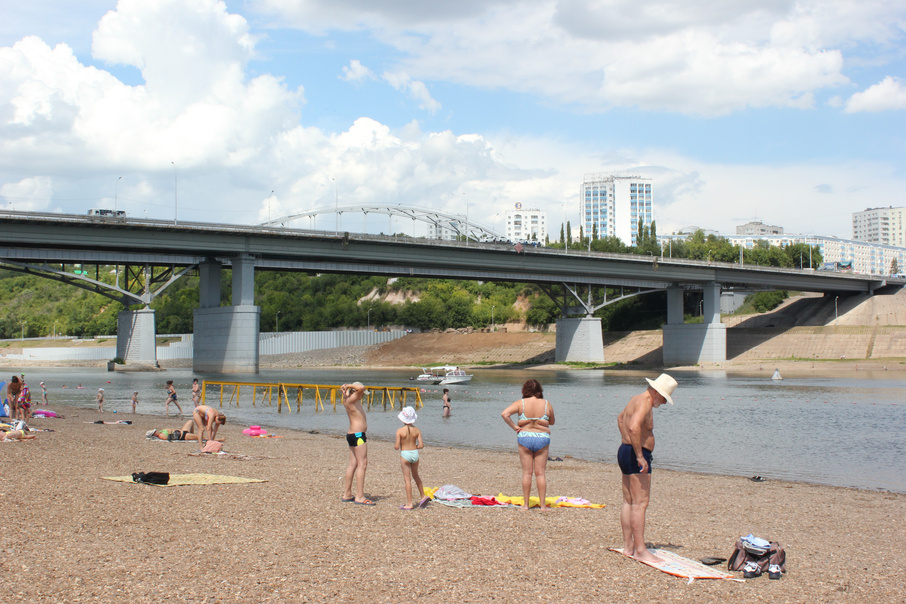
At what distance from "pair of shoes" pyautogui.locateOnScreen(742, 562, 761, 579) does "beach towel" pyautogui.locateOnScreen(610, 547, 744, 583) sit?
0.20m

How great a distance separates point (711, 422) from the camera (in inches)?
1505

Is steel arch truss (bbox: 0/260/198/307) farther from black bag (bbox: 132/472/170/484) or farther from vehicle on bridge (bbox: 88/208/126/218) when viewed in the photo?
black bag (bbox: 132/472/170/484)

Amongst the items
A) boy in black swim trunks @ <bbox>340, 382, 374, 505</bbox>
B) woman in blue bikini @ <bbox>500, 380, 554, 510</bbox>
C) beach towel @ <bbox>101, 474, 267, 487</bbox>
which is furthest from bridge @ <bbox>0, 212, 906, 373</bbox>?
woman in blue bikini @ <bbox>500, 380, 554, 510</bbox>

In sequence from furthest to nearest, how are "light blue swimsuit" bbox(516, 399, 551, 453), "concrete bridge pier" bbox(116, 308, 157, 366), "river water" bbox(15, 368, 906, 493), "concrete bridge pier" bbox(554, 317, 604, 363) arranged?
"concrete bridge pier" bbox(554, 317, 604, 363) → "concrete bridge pier" bbox(116, 308, 157, 366) → "river water" bbox(15, 368, 906, 493) → "light blue swimsuit" bbox(516, 399, 551, 453)

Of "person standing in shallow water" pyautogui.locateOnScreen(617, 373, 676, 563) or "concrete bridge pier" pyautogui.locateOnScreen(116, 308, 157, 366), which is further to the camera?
"concrete bridge pier" pyautogui.locateOnScreen(116, 308, 157, 366)

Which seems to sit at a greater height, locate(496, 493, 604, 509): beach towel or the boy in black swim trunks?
the boy in black swim trunks

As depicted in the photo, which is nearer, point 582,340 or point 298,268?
point 298,268

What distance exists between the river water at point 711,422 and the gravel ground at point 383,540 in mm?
5897

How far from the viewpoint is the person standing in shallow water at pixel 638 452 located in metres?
9.89

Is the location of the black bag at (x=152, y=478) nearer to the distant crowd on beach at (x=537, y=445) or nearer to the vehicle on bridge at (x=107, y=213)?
the distant crowd on beach at (x=537, y=445)

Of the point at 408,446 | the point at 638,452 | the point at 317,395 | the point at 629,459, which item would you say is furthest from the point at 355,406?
the point at 317,395

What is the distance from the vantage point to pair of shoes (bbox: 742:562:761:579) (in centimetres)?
1016

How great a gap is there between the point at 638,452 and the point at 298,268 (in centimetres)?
7957

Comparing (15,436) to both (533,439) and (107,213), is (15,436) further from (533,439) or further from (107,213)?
(107,213)
